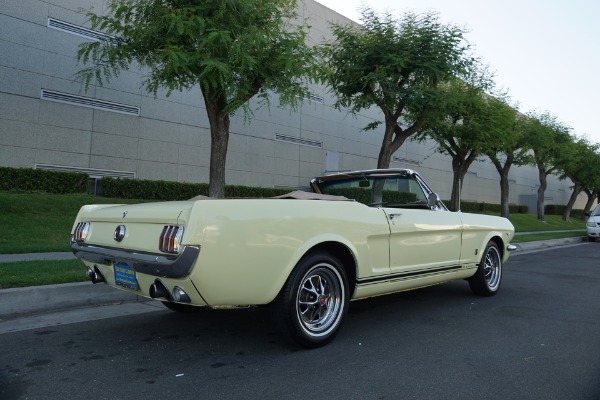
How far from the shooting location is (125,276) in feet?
11.1

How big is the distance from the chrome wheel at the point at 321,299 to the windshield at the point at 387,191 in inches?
55.1

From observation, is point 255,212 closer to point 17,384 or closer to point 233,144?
point 17,384

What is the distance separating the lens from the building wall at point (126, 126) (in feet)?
42.6

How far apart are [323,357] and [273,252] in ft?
2.98

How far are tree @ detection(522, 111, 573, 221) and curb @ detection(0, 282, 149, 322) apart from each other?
82.2ft

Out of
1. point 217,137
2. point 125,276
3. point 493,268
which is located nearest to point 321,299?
point 125,276

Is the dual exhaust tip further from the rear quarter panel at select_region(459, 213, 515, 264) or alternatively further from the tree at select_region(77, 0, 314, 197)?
the tree at select_region(77, 0, 314, 197)

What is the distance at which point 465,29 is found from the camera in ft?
44.8

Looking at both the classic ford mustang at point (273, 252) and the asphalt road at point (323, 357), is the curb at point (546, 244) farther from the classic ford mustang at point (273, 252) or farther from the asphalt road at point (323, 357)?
the classic ford mustang at point (273, 252)

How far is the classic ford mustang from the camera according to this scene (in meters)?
2.97

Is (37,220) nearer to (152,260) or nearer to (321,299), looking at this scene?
(152,260)

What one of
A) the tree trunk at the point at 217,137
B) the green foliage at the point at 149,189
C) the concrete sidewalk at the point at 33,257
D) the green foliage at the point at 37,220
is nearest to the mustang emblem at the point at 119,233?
the concrete sidewalk at the point at 33,257


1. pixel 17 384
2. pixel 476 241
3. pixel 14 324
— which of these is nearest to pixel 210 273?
pixel 17 384

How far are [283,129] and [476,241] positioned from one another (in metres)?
16.4
